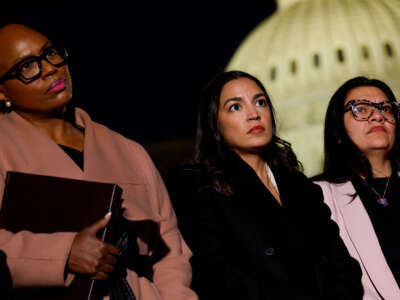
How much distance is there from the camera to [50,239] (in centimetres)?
246

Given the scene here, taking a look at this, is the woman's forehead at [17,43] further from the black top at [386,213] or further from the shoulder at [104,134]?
the black top at [386,213]

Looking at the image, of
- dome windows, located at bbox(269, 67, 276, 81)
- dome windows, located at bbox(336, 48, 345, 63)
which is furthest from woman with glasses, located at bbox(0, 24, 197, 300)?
dome windows, located at bbox(269, 67, 276, 81)

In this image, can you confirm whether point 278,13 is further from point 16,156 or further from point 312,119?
point 16,156

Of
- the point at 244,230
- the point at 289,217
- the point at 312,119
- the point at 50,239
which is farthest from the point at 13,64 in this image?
the point at 312,119

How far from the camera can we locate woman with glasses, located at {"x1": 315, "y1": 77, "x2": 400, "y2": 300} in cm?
349

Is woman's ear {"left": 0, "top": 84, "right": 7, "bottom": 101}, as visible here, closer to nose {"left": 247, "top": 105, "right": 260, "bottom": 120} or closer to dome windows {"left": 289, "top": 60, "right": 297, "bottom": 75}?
nose {"left": 247, "top": 105, "right": 260, "bottom": 120}

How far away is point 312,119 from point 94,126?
3754 centimetres

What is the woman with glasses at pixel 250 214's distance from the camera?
3.03 m

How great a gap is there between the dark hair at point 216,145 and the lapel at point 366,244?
444 millimetres

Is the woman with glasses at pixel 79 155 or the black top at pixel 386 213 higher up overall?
the woman with glasses at pixel 79 155

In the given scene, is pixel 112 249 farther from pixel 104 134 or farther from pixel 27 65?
pixel 27 65

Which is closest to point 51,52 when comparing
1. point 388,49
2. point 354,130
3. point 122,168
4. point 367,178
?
point 122,168

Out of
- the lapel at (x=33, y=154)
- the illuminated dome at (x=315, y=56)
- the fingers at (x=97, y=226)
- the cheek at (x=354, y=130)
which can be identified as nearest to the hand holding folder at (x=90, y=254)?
the fingers at (x=97, y=226)

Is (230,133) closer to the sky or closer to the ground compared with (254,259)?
closer to the sky
